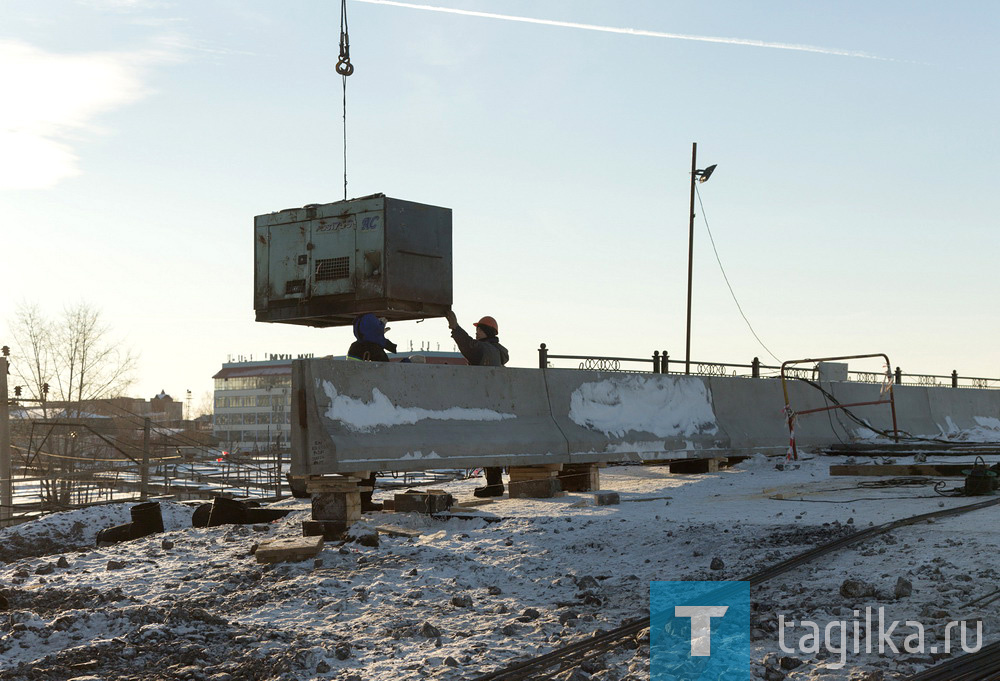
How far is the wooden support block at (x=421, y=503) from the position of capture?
11266 millimetres

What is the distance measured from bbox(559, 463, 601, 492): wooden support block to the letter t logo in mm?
6767

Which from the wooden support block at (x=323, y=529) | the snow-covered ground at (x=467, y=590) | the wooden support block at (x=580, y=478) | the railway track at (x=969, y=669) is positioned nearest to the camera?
the railway track at (x=969, y=669)

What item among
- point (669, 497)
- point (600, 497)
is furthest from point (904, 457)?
point (600, 497)

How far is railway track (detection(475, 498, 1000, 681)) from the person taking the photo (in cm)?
500

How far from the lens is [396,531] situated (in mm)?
10234

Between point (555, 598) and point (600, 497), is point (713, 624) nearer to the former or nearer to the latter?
point (555, 598)

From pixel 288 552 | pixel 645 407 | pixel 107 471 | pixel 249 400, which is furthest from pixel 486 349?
pixel 249 400

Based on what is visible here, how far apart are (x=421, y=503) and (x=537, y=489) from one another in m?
2.06

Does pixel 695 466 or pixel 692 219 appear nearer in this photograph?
pixel 695 466

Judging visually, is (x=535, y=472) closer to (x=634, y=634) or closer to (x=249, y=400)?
(x=634, y=634)

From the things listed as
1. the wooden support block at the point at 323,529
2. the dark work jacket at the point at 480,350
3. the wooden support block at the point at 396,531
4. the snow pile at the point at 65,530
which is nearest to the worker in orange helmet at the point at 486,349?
the dark work jacket at the point at 480,350

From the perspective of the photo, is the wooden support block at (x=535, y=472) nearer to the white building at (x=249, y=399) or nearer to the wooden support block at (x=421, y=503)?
the wooden support block at (x=421, y=503)

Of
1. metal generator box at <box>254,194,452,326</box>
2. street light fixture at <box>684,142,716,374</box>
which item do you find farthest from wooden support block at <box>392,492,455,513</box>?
street light fixture at <box>684,142,716,374</box>

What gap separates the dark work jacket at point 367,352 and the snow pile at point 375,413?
2.66 feet
